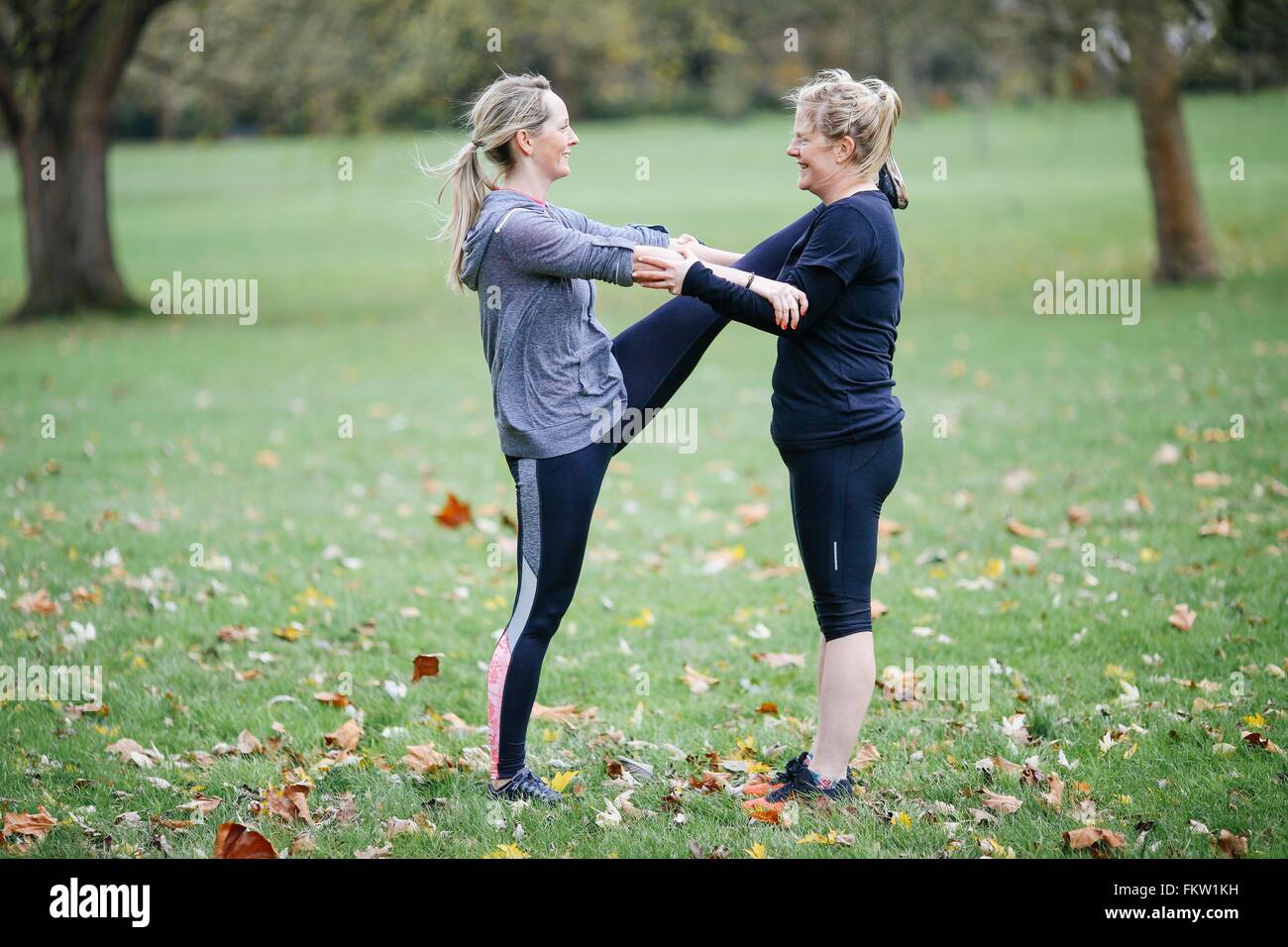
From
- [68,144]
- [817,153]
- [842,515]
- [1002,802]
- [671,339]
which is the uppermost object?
[68,144]

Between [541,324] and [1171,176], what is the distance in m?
16.1

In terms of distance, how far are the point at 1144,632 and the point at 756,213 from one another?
2383cm

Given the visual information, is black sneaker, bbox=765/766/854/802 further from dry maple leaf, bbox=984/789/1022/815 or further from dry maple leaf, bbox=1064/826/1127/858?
dry maple leaf, bbox=1064/826/1127/858

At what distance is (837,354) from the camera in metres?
4.06

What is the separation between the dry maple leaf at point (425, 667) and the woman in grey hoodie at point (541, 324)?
4.49 ft

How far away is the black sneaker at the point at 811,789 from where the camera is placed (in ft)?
13.9

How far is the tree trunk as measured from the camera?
56.1 ft

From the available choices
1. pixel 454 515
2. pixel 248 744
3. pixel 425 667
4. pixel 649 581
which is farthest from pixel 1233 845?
pixel 454 515

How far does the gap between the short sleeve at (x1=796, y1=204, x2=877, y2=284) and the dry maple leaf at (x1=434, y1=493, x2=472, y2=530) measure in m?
4.65

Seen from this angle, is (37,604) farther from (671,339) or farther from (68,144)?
(68,144)

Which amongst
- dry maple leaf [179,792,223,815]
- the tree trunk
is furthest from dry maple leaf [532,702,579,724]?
the tree trunk

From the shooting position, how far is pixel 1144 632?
18.7ft

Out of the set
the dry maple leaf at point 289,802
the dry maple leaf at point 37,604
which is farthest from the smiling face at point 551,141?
the dry maple leaf at point 37,604
